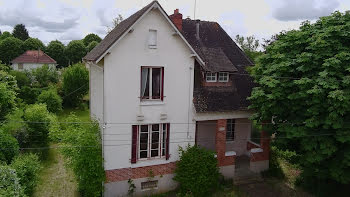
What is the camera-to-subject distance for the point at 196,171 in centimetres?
1695

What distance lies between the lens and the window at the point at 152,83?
16.7 m

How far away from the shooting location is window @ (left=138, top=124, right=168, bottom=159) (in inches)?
671

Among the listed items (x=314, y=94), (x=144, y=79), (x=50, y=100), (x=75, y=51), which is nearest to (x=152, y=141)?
(x=144, y=79)

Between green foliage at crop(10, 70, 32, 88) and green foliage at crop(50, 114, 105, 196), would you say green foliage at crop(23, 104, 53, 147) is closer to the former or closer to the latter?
green foliage at crop(50, 114, 105, 196)

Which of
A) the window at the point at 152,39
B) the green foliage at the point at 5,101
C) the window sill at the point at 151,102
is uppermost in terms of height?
the window at the point at 152,39

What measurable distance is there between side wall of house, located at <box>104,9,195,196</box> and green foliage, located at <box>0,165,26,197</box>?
4.43m

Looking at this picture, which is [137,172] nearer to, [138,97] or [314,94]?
[138,97]

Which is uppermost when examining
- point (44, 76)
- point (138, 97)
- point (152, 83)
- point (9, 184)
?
point (44, 76)

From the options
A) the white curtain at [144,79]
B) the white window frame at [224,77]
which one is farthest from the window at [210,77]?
the white curtain at [144,79]

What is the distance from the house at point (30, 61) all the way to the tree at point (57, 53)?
9368mm

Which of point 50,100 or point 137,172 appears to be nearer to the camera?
point 137,172

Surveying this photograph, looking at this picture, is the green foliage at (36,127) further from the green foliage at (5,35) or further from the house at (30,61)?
the green foliage at (5,35)

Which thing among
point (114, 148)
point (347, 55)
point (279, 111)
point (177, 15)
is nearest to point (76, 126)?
point (114, 148)

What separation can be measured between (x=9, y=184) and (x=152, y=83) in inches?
339
